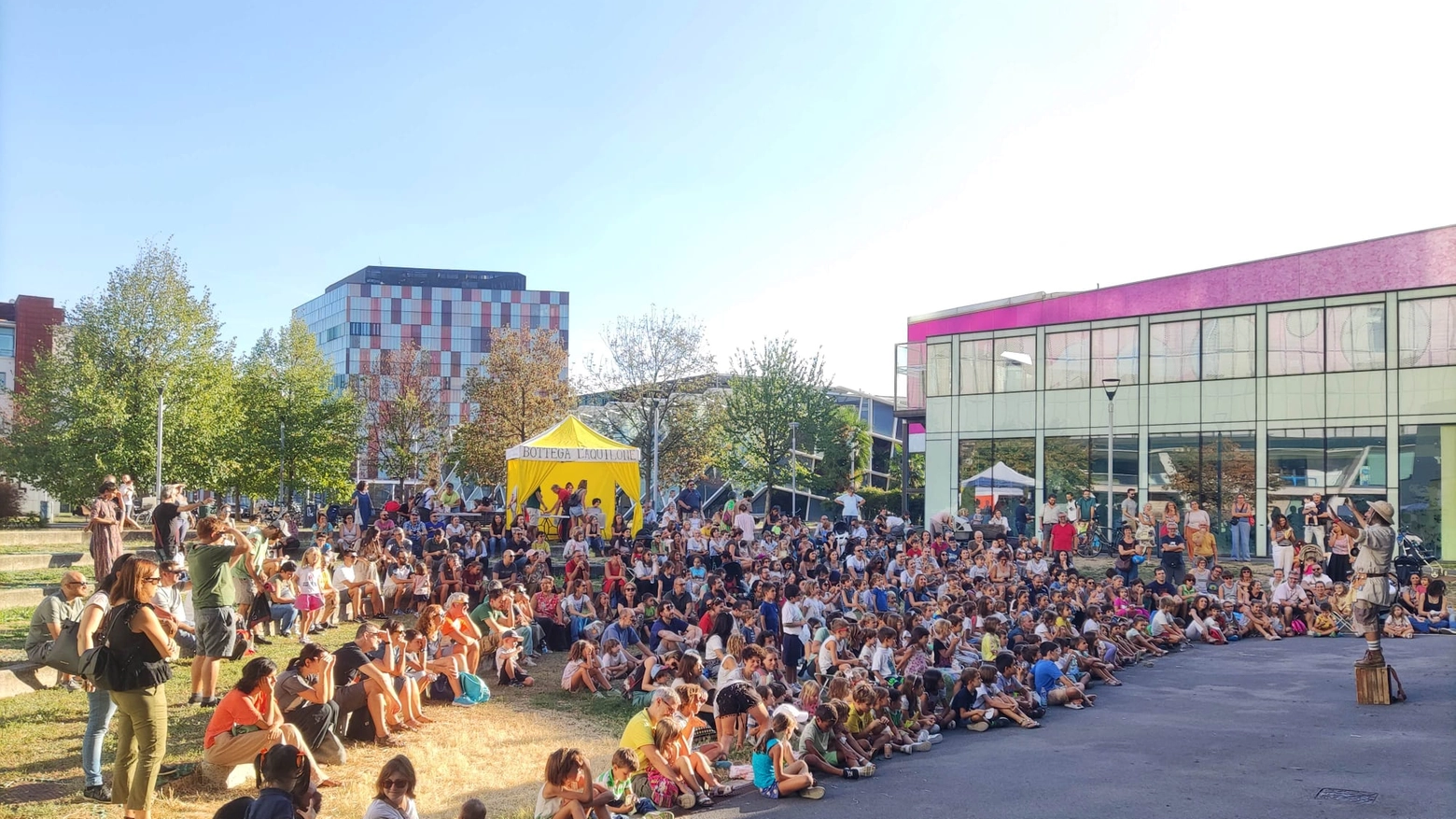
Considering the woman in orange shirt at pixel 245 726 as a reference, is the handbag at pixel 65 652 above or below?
above

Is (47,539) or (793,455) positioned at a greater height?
(793,455)

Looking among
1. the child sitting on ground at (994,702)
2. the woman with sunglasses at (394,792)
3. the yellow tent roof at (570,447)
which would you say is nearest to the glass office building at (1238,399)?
the yellow tent roof at (570,447)

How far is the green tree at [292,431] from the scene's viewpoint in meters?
37.5

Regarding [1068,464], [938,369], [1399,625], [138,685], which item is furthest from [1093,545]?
[138,685]

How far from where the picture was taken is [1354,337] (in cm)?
2570

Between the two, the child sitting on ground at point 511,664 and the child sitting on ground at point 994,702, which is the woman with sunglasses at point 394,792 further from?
the child sitting on ground at point 994,702

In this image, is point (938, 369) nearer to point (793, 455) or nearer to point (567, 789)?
point (793, 455)

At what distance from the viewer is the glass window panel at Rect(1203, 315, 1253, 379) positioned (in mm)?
27297

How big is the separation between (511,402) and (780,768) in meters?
35.8

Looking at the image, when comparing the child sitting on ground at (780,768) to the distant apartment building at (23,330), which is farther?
the distant apartment building at (23,330)

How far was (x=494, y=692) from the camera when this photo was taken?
12.5 metres

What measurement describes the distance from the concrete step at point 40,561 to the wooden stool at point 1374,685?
21.9 metres

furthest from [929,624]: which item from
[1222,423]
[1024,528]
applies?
[1222,423]

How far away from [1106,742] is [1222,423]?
19606mm
